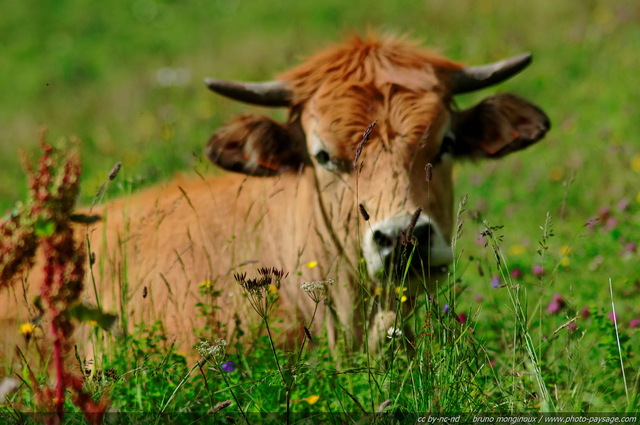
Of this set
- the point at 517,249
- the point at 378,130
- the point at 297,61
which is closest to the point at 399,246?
the point at 378,130

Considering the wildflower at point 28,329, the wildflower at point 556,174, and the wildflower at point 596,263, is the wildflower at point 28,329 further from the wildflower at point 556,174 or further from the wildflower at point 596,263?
the wildflower at point 556,174

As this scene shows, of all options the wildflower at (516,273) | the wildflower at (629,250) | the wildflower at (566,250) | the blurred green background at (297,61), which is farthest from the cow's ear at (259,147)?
the wildflower at (629,250)

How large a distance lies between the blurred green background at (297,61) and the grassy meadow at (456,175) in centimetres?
4

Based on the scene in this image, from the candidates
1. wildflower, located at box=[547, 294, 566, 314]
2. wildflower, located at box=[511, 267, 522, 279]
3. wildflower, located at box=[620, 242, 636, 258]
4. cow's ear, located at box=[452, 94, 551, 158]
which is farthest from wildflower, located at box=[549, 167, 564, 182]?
wildflower, located at box=[547, 294, 566, 314]

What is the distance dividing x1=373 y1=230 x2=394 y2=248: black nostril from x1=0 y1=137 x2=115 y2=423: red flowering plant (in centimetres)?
156

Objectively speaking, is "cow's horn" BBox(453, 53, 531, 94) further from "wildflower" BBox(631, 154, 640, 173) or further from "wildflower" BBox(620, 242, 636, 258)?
"wildflower" BBox(631, 154, 640, 173)

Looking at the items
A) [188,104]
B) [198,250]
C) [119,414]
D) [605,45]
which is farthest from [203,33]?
[119,414]

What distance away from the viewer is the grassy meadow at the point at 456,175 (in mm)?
2771

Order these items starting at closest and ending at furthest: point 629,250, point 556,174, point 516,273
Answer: point 629,250, point 516,273, point 556,174

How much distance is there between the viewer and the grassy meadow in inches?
109

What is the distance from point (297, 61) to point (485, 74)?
7.88 metres

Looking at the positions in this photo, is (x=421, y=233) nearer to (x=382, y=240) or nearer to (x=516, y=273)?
(x=382, y=240)

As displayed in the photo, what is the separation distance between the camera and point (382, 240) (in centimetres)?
363

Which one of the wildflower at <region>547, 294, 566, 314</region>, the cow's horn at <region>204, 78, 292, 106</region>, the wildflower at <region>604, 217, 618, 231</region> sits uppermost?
the cow's horn at <region>204, 78, 292, 106</region>
